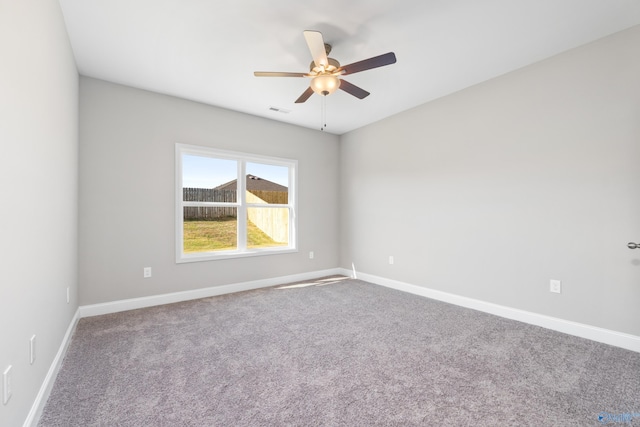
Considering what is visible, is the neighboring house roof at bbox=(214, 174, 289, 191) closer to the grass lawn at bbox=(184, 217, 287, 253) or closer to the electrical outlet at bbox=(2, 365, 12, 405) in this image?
the grass lawn at bbox=(184, 217, 287, 253)

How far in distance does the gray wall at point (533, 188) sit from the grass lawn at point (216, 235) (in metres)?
2.16

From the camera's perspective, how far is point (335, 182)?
524 cm

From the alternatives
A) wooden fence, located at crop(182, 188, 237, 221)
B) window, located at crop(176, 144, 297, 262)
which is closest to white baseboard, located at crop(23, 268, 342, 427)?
window, located at crop(176, 144, 297, 262)

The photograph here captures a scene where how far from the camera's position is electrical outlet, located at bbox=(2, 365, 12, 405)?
116 cm

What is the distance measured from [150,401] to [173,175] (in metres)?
2.65

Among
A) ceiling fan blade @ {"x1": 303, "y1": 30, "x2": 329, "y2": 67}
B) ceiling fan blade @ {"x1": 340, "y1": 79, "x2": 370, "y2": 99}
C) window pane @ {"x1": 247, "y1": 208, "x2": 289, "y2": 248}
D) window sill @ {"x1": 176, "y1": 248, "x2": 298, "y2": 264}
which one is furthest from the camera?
window pane @ {"x1": 247, "y1": 208, "x2": 289, "y2": 248}

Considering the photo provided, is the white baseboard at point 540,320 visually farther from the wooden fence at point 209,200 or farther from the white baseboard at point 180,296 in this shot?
the wooden fence at point 209,200

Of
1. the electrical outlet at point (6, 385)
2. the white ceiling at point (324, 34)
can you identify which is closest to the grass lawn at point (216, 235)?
the white ceiling at point (324, 34)

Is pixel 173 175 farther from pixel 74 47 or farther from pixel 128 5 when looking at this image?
pixel 128 5

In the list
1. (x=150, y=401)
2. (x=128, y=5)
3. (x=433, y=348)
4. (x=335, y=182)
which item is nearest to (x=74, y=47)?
(x=128, y=5)

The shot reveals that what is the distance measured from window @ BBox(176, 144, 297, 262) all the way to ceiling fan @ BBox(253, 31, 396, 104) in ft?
6.27

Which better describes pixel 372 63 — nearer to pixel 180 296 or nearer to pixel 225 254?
pixel 225 254

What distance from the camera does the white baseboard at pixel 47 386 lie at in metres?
1.47

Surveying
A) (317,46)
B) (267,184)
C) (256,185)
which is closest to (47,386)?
(317,46)
